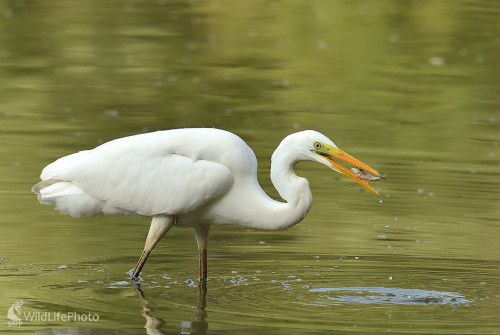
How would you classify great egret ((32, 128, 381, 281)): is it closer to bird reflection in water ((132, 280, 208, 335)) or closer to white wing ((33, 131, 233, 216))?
white wing ((33, 131, 233, 216))

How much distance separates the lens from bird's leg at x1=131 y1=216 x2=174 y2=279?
9.30 m

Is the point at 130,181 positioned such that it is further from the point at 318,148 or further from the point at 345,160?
the point at 345,160

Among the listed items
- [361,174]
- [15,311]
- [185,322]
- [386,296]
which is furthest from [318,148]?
[15,311]

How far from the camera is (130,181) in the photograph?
9328 mm

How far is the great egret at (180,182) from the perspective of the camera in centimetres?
921

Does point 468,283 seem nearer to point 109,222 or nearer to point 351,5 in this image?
point 109,222

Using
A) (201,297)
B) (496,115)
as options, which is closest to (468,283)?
(201,297)

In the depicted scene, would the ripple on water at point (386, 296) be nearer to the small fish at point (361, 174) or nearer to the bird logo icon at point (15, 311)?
the small fish at point (361, 174)

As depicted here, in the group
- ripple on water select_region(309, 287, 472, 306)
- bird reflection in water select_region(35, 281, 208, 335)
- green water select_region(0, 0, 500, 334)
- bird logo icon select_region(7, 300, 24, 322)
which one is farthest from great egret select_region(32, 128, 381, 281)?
bird logo icon select_region(7, 300, 24, 322)

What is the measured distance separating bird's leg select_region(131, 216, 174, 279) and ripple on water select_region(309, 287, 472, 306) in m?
1.24

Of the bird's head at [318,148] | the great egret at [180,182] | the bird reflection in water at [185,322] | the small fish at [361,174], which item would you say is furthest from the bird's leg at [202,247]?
the small fish at [361,174]

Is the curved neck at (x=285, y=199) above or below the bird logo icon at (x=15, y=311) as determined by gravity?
above

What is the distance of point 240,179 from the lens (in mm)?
9312

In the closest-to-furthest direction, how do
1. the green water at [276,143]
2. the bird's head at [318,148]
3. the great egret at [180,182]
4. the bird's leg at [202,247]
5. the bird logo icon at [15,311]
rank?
the bird logo icon at [15,311], the green water at [276,143], the bird's head at [318,148], the great egret at [180,182], the bird's leg at [202,247]
